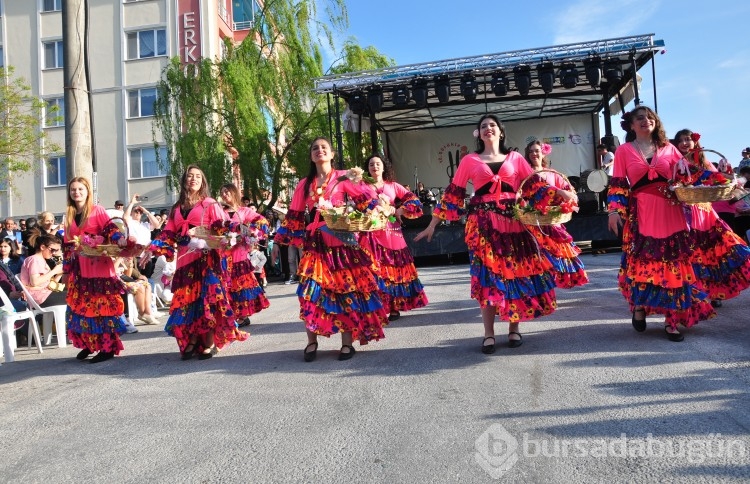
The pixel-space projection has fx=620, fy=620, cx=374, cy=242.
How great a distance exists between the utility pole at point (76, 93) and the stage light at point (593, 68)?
10401mm

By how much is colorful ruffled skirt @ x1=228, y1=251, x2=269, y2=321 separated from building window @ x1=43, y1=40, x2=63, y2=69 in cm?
2728

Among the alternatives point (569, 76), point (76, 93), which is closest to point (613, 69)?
point (569, 76)

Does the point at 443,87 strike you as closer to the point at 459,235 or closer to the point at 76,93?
the point at 459,235

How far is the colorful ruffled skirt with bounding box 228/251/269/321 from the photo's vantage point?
7.95 metres

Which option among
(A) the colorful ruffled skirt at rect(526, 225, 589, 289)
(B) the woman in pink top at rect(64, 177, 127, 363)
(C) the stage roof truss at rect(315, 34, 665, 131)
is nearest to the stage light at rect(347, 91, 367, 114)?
(C) the stage roof truss at rect(315, 34, 665, 131)

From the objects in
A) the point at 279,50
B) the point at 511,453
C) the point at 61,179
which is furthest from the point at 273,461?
the point at 61,179

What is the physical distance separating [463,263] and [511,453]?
1338 cm

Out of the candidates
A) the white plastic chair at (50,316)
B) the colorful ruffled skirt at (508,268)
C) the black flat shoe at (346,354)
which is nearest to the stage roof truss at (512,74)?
the white plastic chair at (50,316)

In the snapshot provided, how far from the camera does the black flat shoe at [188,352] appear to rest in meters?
5.89

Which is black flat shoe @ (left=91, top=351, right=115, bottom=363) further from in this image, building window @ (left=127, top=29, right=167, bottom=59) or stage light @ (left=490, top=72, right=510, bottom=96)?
building window @ (left=127, top=29, right=167, bottom=59)

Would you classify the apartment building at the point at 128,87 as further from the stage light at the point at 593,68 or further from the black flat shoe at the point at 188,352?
the black flat shoe at the point at 188,352

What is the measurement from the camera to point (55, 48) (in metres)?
30.3

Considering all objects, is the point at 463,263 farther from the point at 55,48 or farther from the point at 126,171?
the point at 55,48
